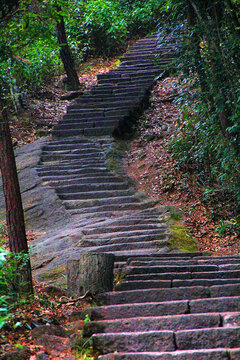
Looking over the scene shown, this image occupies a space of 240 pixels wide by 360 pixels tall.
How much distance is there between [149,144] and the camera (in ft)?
44.2

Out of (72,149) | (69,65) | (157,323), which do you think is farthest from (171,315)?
(69,65)

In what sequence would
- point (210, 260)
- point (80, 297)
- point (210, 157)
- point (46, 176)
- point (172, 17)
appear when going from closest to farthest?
1. point (80, 297)
2. point (210, 260)
3. point (172, 17)
4. point (210, 157)
5. point (46, 176)

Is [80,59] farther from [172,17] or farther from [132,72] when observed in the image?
[172,17]

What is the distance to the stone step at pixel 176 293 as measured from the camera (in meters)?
4.69

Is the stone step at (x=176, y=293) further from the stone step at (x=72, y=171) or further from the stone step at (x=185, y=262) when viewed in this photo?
A: the stone step at (x=72, y=171)

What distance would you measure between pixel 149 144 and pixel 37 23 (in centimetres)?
729

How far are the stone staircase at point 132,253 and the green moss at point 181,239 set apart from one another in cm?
16

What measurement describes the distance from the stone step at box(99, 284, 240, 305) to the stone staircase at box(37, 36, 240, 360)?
0.01 meters

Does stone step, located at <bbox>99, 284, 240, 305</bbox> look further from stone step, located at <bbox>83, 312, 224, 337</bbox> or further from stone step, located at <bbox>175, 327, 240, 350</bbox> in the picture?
stone step, located at <bbox>175, 327, 240, 350</bbox>

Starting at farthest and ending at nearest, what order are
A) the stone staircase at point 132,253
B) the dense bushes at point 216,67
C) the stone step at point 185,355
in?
the dense bushes at point 216,67 → the stone staircase at point 132,253 → the stone step at point 185,355

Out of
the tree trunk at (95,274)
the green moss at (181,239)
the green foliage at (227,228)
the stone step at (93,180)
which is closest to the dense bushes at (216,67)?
the green foliage at (227,228)

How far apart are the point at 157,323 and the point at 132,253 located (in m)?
3.51

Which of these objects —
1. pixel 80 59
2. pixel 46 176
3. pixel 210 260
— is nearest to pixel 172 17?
pixel 46 176

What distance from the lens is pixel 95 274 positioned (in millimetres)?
5258
